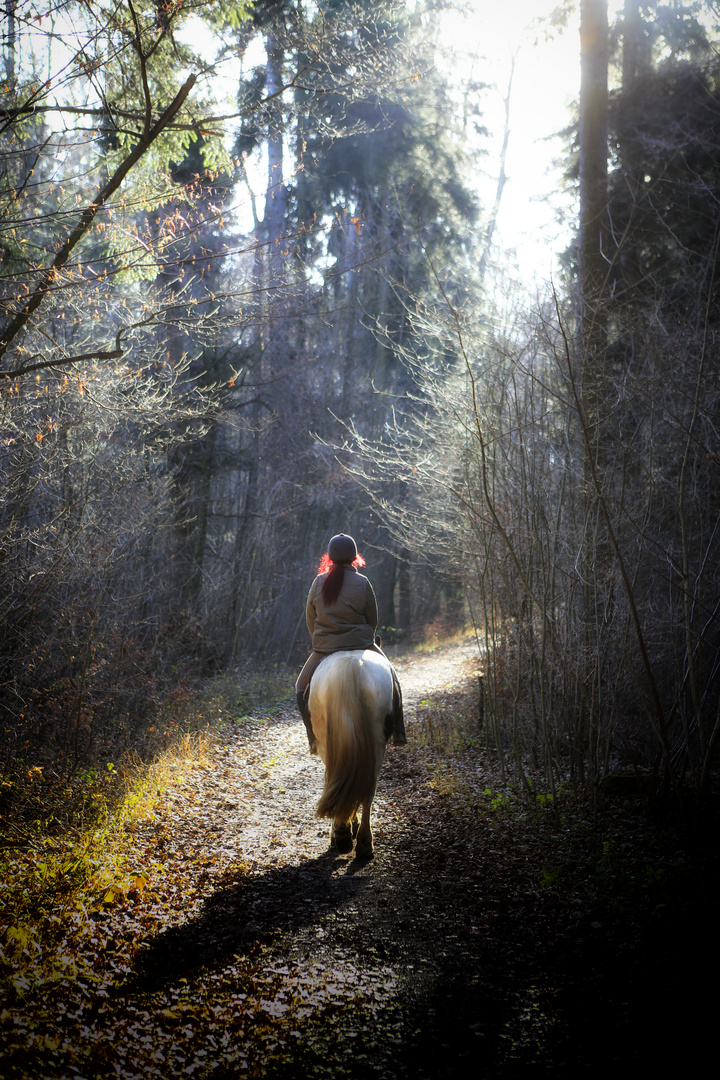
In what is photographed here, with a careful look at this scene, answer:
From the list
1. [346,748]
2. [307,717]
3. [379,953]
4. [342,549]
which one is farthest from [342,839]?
[342,549]

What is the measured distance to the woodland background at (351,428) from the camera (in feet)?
16.9

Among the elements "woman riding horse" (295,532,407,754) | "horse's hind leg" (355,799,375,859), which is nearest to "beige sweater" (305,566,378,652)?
"woman riding horse" (295,532,407,754)

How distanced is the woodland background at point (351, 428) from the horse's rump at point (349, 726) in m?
1.56

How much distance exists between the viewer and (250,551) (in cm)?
1470

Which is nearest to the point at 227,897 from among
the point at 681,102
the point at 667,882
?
the point at 667,882

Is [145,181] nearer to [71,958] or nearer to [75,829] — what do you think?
[75,829]

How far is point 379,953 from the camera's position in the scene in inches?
143

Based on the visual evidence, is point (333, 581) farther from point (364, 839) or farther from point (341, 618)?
point (364, 839)

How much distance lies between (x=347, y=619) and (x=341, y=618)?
0.05 m

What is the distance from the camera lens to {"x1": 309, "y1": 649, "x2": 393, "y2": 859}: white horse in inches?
194

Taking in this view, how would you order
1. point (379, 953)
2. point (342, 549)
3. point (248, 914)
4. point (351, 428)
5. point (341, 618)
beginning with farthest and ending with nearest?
1. point (351, 428)
2. point (342, 549)
3. point (341, 618)
4. point (248, 914)
5. point (379, 953)

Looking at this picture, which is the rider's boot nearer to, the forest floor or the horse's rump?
the horse's rump

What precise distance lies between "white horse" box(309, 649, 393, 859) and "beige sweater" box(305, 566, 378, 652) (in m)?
0.17

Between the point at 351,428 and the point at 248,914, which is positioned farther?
the point at 351,428
